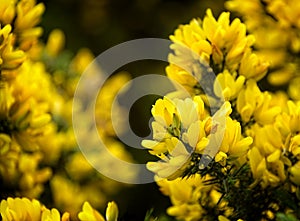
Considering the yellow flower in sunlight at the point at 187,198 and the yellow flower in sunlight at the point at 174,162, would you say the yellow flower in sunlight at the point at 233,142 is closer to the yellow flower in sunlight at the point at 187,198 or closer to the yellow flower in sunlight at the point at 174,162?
the yellow flower in sunlight at the point at 174,162

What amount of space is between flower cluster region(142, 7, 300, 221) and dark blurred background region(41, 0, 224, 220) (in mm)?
1718

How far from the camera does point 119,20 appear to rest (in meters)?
3.44

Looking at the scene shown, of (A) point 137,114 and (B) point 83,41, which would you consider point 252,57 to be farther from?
(B) point 83,41

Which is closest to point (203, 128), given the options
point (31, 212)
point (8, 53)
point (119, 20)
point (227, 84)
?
point (227, 84)

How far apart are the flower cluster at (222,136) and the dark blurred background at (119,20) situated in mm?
1718

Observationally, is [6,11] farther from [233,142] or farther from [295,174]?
[295,174]

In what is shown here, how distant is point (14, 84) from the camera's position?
1537mm

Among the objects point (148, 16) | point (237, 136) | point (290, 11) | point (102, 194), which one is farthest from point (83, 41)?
point (237, 136)

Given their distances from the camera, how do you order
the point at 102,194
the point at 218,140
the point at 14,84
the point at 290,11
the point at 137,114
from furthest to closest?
the point at 137,114 < the point at 102,194 < the point at 290,11 < the point at 14,84 < the point at 218,140

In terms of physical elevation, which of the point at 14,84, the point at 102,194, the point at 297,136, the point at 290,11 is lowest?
the point at 102,194

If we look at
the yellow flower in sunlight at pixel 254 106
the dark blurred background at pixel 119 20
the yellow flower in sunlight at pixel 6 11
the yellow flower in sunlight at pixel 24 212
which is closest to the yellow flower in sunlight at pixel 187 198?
the yellow flower in sunlight at pixel 254 106

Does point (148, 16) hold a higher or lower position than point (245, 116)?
higher

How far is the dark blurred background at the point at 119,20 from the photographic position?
3250 millimetres

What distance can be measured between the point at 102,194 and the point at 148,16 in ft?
5.09
